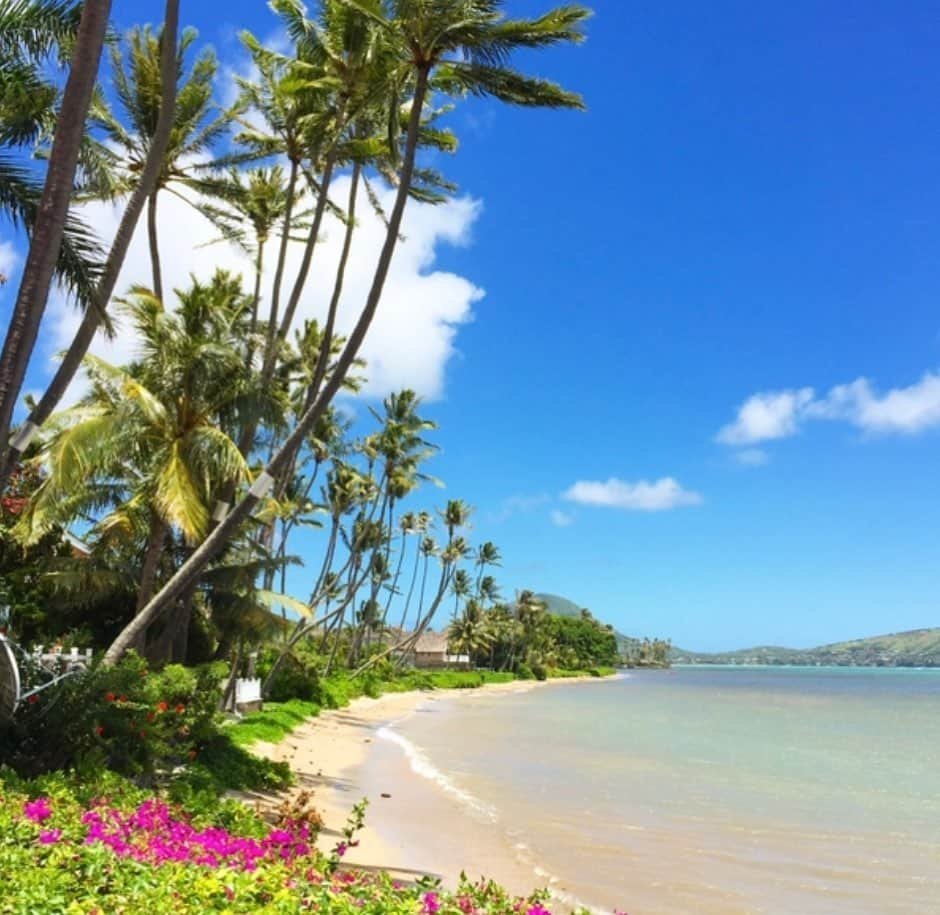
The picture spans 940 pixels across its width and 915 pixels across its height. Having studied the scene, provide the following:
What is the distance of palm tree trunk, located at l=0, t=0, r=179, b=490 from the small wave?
26.9 ft

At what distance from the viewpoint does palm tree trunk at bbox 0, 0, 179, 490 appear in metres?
8.88

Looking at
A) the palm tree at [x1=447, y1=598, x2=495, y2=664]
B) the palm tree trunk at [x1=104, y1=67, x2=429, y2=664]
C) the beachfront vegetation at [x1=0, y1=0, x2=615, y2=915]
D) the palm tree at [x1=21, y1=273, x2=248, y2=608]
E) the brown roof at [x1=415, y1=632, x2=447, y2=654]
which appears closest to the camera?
the beachfront vegetation at [x1=0, y1=0, x2=615, y2=915]

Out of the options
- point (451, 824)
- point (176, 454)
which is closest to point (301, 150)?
point (176, 454)

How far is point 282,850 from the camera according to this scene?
5992 mm

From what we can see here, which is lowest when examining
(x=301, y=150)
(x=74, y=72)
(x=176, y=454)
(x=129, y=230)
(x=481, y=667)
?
(x=481, y=667)

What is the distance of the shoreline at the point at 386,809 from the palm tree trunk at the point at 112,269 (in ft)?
18.1

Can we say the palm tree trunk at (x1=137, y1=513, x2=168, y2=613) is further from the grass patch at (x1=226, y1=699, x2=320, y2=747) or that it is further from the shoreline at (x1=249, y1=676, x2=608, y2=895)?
the shoreline at (x1=249, y1=676, x2=608, y2=895)

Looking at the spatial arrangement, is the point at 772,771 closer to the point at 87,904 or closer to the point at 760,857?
the point at 760,857

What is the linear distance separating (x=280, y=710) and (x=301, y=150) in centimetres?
1495

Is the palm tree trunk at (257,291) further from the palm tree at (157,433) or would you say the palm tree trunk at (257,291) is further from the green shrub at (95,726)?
the green shrub at (95,726)

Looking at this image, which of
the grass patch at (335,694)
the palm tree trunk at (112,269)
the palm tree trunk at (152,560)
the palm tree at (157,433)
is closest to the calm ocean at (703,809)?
the grass patch at (335,694)

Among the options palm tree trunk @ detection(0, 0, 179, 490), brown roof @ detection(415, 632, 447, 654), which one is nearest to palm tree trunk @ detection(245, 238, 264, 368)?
palm tree trunk @ detection(0, 0, 179, 490)

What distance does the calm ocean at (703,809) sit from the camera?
30.2ft

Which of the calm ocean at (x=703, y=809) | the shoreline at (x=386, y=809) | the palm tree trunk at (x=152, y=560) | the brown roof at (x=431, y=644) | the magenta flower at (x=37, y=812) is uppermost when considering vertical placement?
the palm tree trunk at (x=152, y=560)
